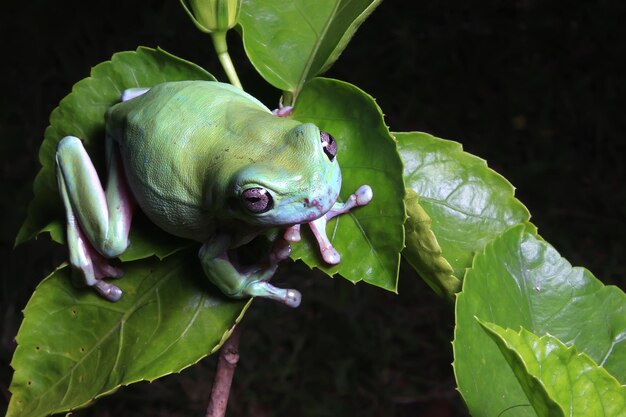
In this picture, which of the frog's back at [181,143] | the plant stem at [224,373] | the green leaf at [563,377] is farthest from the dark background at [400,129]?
the green leaf at [563,377]

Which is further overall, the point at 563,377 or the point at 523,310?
the point at 523,310

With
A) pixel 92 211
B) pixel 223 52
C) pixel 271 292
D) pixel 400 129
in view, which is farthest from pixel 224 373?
pixel 400 129

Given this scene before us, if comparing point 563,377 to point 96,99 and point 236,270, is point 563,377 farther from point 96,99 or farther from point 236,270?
point 96,99

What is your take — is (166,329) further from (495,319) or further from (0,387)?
(0,387)

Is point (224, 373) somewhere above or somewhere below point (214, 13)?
below

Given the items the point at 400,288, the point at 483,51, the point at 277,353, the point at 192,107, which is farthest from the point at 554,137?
the point at 192,107

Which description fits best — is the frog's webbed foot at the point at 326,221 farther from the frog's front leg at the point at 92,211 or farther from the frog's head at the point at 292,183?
the frog's front leg at the point at 92,211

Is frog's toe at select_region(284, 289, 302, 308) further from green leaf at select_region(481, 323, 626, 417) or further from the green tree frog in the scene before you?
green leaf at select_region(481, 323, 626, 417)
